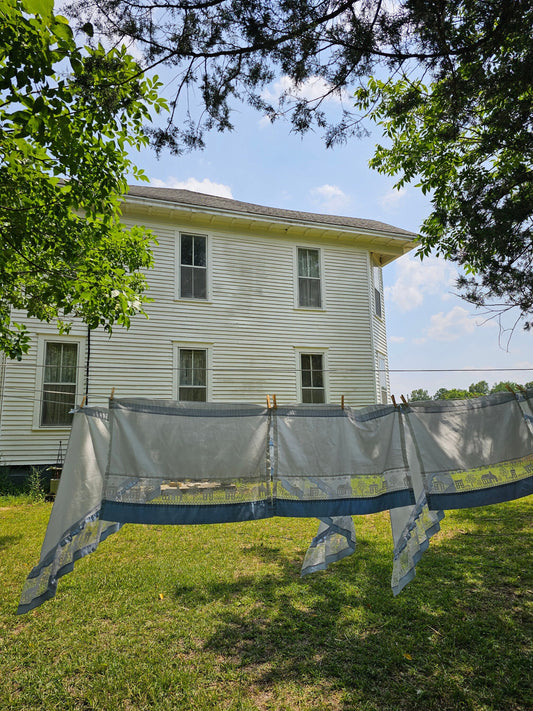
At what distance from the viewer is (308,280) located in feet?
40.9

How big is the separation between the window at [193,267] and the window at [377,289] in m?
5.30

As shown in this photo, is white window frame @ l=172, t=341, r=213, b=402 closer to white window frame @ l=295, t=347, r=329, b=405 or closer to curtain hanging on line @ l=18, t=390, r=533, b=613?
white window frame @ l=295, t=347, r=329, b=405

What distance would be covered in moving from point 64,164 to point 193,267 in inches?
298

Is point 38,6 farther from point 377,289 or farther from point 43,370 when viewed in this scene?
point 377,289

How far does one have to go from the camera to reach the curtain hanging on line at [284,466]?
2.99 meters

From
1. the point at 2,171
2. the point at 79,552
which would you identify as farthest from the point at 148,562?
the point at 2,171

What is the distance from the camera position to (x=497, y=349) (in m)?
6.54

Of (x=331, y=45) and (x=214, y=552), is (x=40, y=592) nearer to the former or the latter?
(x=214, y=552)

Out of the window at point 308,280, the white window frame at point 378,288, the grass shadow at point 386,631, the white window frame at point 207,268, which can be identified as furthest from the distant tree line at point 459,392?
the white window frame at point 207,268

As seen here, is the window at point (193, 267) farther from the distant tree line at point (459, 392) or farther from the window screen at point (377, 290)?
the distant tree line at point (459, 392)

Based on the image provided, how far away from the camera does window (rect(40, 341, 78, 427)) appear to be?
32.6ft

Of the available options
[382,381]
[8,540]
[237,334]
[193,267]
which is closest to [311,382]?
[237,334]

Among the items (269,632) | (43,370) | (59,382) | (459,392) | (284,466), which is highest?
(43,370)

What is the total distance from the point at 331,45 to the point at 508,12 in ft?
4.31
